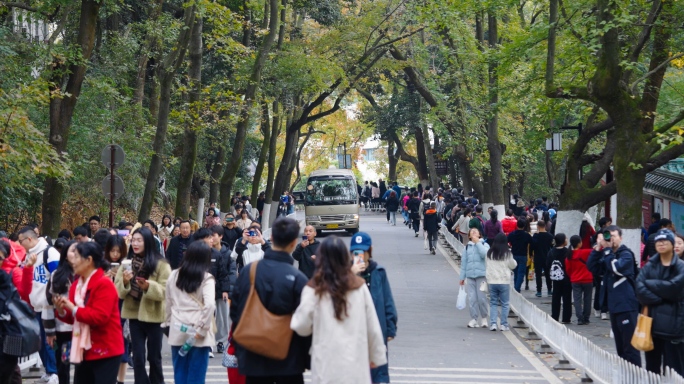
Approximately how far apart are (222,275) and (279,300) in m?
6.40

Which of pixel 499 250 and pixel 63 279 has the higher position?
pixel 63 279

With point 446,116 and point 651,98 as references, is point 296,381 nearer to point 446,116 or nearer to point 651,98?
Result: point 651,98

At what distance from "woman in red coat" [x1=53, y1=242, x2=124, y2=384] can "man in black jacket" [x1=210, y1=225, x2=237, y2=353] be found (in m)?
4.69

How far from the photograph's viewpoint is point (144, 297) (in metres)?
9.87

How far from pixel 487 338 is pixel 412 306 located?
418 centimetres

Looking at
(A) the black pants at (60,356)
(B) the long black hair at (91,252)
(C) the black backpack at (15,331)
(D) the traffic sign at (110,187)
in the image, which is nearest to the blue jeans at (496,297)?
(D) the traffic sign at (110,187)

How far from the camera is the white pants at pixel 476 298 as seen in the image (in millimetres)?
17250

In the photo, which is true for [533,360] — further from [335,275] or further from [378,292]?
[335,275]

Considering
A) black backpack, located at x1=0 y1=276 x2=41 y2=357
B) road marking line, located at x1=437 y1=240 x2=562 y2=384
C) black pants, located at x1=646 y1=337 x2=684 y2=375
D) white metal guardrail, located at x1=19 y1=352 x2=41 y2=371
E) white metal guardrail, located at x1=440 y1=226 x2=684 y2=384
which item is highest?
black backpack, located at x1=0 y1=276 x2=41 y2=357

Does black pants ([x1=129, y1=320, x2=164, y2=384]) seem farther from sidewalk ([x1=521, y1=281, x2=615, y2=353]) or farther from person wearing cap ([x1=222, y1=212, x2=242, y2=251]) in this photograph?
person wearing cap ([x1=222, y1=212, x2=242, y2=251])

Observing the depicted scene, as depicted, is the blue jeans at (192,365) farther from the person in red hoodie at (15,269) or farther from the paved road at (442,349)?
the paved road at (442,349)

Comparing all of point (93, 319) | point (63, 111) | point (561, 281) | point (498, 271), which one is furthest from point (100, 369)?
point (63, 111)

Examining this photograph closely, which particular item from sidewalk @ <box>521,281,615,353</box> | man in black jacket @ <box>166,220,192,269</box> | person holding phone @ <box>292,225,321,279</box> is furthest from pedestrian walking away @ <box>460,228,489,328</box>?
man in black jacket @ <box>166,220,192,269</box>

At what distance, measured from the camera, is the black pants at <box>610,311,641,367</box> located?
451 inches
